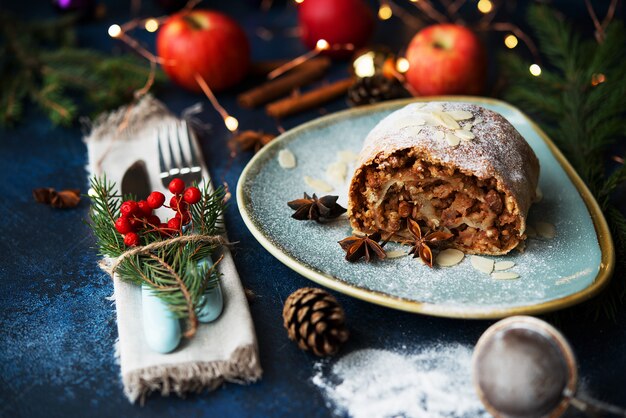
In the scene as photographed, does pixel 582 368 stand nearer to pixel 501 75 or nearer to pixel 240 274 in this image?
pixel 240 274

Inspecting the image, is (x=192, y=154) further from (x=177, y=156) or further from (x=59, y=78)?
(x=59, y=78)

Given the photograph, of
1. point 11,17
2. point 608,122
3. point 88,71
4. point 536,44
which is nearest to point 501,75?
point 536,44

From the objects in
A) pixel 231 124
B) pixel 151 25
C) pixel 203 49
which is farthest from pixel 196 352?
pixel 151 25

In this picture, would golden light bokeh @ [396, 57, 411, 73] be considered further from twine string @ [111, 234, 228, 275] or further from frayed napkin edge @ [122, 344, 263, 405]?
frayed napkin edge @ [122, 344, 263, 405]

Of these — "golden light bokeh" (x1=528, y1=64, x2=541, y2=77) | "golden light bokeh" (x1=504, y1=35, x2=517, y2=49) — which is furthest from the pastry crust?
"golden light bokeh" (x1=504, y1=35, x2=517, y2=49)

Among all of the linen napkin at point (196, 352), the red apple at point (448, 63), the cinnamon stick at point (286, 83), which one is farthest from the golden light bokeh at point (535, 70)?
the linen napkin at point (196, 352)
